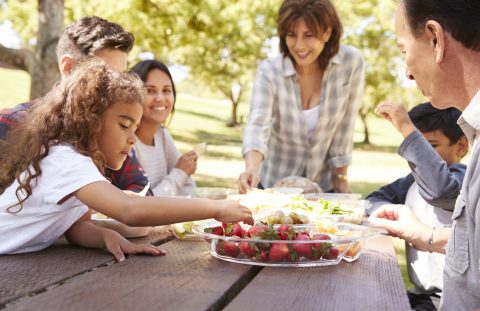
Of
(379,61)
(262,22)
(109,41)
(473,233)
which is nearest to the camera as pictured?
(473,233)

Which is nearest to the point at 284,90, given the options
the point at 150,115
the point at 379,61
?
the point at 150,115

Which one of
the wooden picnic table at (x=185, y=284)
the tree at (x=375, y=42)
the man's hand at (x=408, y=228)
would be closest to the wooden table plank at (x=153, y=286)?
the wooden picnic table at (x=185, y=284)

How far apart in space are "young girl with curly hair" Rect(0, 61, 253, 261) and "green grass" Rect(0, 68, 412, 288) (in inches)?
157

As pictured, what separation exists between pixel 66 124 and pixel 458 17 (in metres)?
1.25

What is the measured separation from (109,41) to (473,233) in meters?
2.11

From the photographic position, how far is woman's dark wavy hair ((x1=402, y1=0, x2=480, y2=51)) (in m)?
1.60

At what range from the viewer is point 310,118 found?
4.04 meters

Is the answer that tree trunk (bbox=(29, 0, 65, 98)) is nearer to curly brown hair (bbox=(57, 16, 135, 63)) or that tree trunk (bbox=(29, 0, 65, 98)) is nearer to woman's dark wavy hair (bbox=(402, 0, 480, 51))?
curly brown hair (bbox=(57, 16, 135, 63))

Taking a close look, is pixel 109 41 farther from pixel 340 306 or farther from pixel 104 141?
pixel 340 306

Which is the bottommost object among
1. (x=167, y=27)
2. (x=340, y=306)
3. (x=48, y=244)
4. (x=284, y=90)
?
(x=48, y=244)

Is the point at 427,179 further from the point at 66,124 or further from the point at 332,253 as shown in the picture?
the point at 66,124

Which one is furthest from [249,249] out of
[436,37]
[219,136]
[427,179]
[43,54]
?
[219,136]

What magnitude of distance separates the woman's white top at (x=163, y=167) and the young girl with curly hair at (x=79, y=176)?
1361mm

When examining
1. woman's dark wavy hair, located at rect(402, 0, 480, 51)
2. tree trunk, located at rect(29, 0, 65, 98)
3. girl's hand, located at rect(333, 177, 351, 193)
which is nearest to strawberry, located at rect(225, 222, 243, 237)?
woman's dark wavy hair, located at rect(402, 0, 480, 51)
